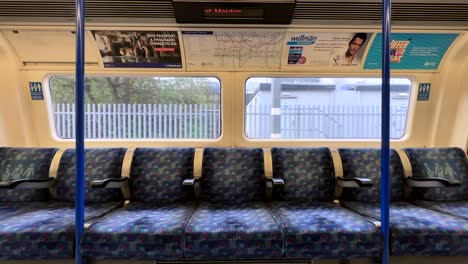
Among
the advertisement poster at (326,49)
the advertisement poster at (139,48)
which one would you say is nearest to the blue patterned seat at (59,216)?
the advertisement poster at (139,48)

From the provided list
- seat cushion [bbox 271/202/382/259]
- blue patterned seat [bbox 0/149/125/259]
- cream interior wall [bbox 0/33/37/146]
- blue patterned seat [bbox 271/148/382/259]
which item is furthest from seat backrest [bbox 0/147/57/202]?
seat cushion [bbox 271/202/382/259]

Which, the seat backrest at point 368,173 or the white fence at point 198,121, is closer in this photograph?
the seat backrest at point 368,173

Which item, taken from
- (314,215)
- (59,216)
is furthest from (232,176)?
(59,216)

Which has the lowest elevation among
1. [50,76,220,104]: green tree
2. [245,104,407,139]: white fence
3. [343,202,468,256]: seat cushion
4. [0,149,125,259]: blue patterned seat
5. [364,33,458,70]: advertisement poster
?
[343,202,468,256]: seat cushion

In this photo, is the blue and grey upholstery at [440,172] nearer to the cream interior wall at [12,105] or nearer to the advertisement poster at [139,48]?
the advertisement poster at [139,48]

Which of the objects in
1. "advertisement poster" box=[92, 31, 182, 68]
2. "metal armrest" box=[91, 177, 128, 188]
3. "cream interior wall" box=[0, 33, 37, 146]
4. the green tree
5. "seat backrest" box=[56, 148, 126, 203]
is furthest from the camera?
the green tree

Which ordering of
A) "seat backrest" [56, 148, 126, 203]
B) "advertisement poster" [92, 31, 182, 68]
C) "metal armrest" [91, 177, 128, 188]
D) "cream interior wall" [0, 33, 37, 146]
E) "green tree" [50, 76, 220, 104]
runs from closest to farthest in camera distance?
1. "metal armrest" [91, 177, 128, 188]
2. "seat backrest" [56, 148, 126, 203]
3. "advertisement poster" [92, 31, 182, 68]
4. "cream interior wall" [0, 33, 37, 146]
5. "green tree" [50, 76, 220, 104]

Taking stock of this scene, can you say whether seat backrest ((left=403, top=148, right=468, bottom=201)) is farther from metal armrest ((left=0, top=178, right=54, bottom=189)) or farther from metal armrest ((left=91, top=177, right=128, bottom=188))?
metal armrest ((left=0, top=178, right=54, bottom=189))

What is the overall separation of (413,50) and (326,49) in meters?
1.02

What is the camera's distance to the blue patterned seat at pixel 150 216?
Answer: 2025mm

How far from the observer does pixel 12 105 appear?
11.0 feet

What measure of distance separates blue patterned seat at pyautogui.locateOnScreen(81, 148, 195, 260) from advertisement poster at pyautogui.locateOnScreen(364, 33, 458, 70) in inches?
96.0

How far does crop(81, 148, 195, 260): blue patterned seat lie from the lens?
203cm

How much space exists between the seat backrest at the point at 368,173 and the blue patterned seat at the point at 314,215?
0.59ft
